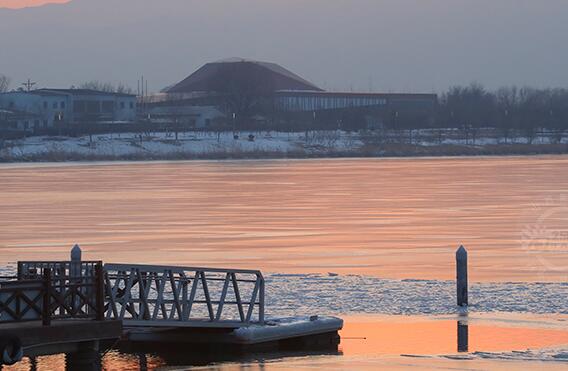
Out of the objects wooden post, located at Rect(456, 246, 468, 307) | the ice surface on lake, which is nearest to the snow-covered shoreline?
the ice surface on lake

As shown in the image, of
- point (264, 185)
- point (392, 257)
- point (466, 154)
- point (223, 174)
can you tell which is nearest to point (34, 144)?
point (466, 154)

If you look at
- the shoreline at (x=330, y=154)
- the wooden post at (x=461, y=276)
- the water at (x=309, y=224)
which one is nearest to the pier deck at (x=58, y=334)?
the wooden post at (x=461, y=276)

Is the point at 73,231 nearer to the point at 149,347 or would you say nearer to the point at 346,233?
the point at 346,233

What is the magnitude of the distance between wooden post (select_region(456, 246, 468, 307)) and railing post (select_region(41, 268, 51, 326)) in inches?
396

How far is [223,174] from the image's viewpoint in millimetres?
100375

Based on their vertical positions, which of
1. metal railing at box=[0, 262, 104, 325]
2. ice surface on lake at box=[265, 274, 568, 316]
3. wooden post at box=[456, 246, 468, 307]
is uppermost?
metal railing at box=[0, 262, 104, 325]

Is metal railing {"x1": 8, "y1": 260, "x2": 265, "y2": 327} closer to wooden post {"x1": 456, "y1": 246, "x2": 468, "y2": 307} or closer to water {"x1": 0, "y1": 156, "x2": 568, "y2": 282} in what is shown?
wooden post {"x1": 456, "y1": 246, "x2": 468, "y2": 307}

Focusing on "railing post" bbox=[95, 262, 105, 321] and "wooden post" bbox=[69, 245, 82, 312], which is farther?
"railing post" bbox=[95, 262, 105, 321]

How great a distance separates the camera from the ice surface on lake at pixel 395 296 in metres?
26.5

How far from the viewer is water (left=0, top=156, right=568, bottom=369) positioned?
2433cm

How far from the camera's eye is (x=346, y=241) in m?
40.8

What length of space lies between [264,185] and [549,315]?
54.1 meters

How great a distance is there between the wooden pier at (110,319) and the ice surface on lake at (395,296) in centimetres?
158

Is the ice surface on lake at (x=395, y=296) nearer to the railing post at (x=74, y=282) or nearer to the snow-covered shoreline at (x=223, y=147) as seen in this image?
the railing post at (x=74, y=282)
